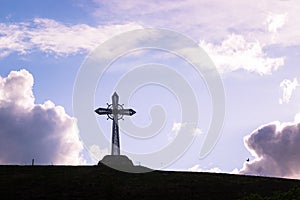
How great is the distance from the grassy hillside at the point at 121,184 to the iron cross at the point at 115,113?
4.27 meters

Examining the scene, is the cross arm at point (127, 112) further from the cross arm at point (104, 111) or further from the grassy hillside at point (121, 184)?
the grassy hillside at point (121, 184)

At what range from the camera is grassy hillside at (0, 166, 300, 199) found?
56625mm

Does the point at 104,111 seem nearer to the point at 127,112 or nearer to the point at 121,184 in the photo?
the point at 127,112

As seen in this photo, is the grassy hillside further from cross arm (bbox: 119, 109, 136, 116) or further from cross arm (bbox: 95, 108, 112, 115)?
cross arm (bbox: 119, 109, 136, 116)

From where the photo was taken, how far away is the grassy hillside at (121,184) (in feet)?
186

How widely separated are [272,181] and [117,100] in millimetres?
24159

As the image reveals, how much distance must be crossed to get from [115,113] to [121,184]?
54.0 ft

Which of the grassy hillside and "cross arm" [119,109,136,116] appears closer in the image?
the grassy hillside

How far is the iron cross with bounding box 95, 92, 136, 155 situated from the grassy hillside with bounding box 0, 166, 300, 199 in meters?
4.27

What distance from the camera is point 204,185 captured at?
6247 cm

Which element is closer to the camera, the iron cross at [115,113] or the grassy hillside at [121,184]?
the grassy hillside at [121,184]

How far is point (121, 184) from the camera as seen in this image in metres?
61.4

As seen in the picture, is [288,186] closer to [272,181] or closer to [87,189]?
[272,181]

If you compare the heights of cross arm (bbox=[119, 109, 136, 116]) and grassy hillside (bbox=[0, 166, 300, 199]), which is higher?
cross arm (bbox=[119, 109, 136, 116])
